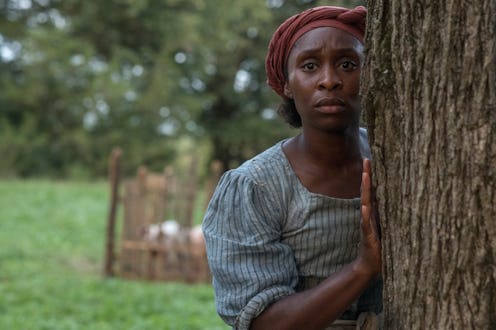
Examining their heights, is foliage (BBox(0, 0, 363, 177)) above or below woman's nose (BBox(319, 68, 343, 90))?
above

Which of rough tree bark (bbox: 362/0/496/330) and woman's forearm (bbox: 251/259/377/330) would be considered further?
woman's forearm (bbox: 251/259/377/330)

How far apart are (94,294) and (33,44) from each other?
464 inches

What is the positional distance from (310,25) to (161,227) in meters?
7.33

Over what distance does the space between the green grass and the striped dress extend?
4882mm

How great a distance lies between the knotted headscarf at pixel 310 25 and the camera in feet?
7.89

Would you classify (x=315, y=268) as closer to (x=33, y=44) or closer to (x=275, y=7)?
(x=33, y=44)

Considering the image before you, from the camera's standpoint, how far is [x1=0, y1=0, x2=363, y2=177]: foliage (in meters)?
19.9

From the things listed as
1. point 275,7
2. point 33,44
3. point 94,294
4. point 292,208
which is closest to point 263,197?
point 292,208

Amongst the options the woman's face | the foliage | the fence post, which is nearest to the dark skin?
the woman's face

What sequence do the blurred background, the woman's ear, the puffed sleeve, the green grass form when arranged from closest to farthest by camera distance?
the puffed sleeve → the woman's ear → the green grass → the blurred background

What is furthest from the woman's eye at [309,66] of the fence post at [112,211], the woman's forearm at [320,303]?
the fence post at [112,211]

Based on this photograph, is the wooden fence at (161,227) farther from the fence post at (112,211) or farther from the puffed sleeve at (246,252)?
→ the puffed sleeve at (246,252)

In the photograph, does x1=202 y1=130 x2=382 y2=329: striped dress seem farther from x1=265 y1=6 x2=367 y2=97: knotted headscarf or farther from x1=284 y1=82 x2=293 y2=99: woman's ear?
x1=265 y1=6 x2=367 y2=97: knotted headscarf

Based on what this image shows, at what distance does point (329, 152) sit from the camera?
97.0 inches
